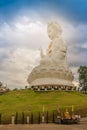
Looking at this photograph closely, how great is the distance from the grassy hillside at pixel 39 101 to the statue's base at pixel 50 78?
7619 mm

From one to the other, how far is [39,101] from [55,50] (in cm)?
2578

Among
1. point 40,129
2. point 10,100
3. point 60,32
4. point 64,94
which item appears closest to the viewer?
point 40,129

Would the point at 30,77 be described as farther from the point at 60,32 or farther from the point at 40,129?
the point at 40,129

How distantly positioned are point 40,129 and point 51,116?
37.0 ft

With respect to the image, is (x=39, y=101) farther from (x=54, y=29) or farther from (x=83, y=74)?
(x=83, y=74)

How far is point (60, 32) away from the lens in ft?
262

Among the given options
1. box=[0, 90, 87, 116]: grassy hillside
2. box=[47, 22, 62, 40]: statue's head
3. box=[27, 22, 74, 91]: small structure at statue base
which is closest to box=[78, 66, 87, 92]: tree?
box=[27, 22, 74, 91]: small structure at statue base

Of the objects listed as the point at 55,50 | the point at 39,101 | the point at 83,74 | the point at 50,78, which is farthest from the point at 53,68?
the point at 39,101

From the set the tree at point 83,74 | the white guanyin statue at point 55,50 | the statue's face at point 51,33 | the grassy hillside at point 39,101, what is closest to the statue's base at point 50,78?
the white guanyin statue at point 55,50

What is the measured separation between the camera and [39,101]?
5381 centimetres

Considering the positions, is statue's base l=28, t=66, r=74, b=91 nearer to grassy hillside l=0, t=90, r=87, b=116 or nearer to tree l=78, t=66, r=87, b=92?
grassy hillside l=0, t=90, r=87, b=116

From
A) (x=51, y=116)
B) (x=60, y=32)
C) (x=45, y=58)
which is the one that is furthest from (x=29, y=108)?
(x=60, y=32)

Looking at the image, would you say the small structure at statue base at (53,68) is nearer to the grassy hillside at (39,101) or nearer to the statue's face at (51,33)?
the statue's face at (51,33)

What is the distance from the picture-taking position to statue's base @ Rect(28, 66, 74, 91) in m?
71.1
